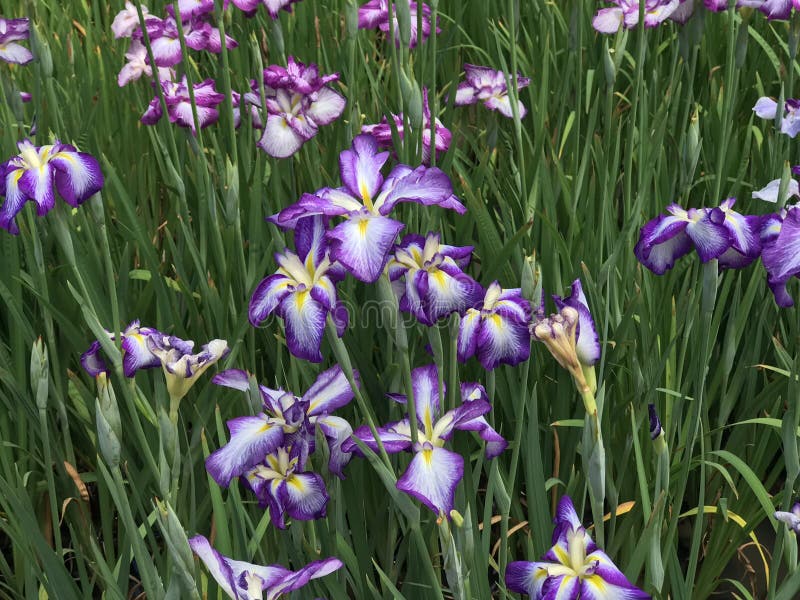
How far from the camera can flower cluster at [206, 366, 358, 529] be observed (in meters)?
1.21

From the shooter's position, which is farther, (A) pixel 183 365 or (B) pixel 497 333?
(B) pixel 497 333

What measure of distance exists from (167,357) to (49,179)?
0.39 m

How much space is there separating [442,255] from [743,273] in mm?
1289

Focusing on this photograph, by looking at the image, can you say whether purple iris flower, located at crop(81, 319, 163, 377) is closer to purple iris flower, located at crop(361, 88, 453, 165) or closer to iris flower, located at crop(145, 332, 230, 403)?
iris flower, located at crop(145, 332, 230, 403)

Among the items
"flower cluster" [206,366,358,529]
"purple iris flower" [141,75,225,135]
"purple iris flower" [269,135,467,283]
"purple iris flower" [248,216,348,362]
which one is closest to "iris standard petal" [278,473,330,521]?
"flower cluster" [206,366,358,529]

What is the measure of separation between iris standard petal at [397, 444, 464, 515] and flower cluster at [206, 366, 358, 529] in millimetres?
149

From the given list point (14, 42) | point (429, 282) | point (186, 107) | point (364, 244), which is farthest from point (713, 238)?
point (14, 42)

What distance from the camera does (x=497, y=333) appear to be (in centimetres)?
127

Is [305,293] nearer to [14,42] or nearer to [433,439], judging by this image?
[433,439]

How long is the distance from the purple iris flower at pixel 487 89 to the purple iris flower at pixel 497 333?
41.2 inches

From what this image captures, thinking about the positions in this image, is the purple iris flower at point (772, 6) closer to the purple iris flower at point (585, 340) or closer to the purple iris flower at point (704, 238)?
the purple iris flower at point (704, 238)

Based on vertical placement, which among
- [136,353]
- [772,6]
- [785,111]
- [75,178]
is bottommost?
[136,353]

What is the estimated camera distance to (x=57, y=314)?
5.70 feet

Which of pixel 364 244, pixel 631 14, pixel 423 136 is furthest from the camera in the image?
pixel 631 14
